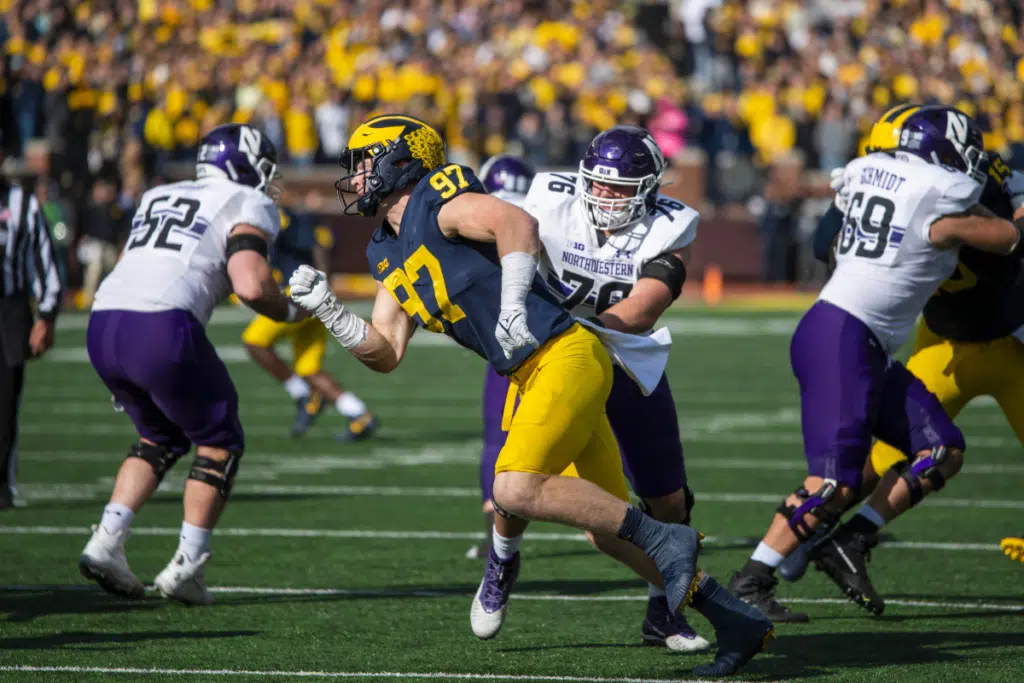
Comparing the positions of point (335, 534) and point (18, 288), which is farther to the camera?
point (18, 288)

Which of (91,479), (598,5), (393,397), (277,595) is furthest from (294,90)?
(277,595)

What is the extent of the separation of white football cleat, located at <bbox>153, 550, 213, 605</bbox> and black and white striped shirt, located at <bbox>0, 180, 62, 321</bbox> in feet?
7.96

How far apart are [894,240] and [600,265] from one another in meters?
1.10

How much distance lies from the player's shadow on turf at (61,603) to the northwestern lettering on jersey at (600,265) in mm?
1982

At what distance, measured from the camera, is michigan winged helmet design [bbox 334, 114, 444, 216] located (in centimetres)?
467

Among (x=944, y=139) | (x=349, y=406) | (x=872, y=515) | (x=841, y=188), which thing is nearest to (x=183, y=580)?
(x=872, y=515)

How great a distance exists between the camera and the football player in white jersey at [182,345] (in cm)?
561

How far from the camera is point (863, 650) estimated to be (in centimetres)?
496

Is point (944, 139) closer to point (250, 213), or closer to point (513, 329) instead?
point (513, 329)

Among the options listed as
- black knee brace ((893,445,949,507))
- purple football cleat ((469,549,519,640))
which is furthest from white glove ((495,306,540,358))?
black knee brace ((893,445,949,507))

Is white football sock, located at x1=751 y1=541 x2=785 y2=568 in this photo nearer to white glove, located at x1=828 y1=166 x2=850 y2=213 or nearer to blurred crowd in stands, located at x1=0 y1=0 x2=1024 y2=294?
white glove, located at x1=828 y1=166 x2=850 y2=213

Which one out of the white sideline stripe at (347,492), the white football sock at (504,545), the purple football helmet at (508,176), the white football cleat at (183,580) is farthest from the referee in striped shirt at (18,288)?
the white football sock at (504,545)

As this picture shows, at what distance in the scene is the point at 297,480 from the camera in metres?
8.97

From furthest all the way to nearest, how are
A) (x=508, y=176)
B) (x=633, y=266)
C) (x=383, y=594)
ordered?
(x=508, y=176) < (x=383, y=594) < (x=633, y=266)
